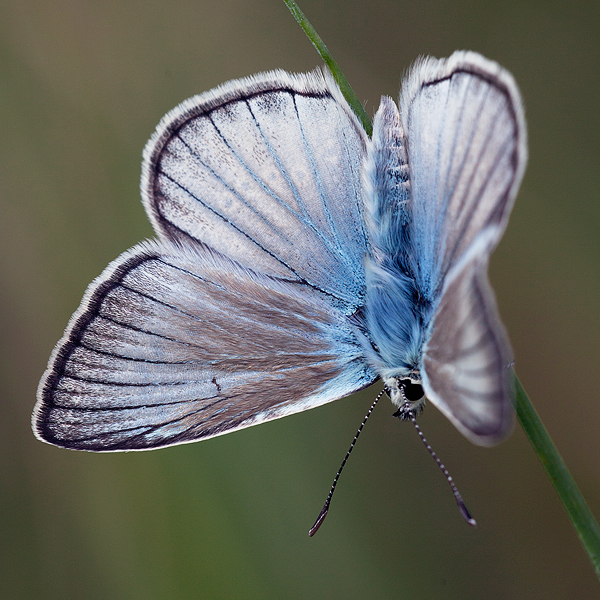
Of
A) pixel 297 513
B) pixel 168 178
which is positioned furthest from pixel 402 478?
pixel 168 178

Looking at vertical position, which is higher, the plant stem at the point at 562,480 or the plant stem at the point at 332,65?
the plant stem at the point at 332,65

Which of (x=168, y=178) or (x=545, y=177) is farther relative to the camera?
(x=545, y=177)

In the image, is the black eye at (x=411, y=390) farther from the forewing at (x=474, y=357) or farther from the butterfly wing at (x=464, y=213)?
the forewing at (x=474, y=357)

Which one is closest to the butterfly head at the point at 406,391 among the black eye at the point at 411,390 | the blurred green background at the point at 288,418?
the black eye at the point at 411,390

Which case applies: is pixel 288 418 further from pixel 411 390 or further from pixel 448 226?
pixel 448 226

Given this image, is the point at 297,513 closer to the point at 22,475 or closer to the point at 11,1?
the point at 22,475

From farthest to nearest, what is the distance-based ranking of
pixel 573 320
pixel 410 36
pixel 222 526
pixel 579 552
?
1. pixel 410 36
2. pixel 573 320
3. pixel 579 552
4. pixel 222 526

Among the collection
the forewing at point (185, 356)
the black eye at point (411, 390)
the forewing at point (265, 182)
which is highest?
the forewing at point (265, 182)

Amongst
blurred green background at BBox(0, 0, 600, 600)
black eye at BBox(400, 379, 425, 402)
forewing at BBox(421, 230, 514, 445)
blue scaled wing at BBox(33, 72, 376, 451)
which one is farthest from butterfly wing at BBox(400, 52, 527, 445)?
blurred green background at BBox(0, 0, 600, 600)
